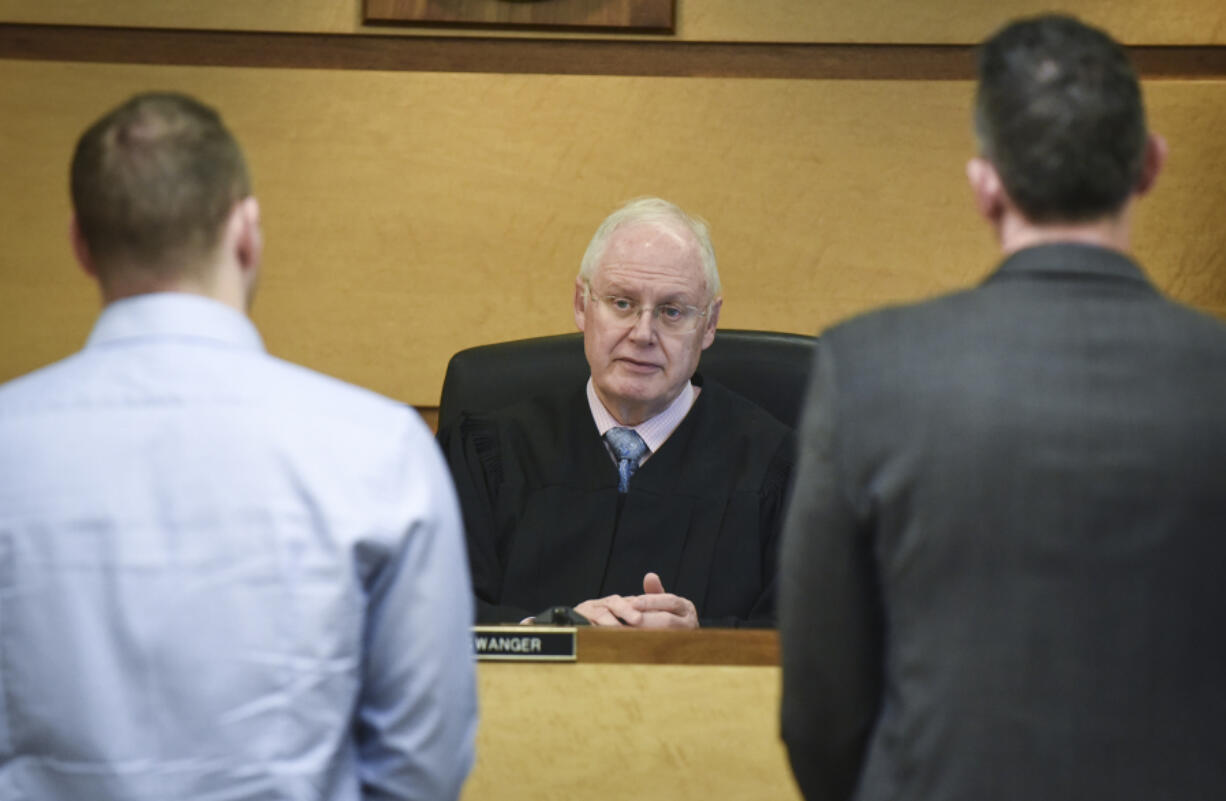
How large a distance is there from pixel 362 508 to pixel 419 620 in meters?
0.10

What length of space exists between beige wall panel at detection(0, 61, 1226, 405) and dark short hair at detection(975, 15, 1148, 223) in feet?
6.56

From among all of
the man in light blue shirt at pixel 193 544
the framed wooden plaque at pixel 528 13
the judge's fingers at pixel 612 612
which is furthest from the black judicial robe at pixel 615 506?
the man in light blue shirt at pixel 193 544

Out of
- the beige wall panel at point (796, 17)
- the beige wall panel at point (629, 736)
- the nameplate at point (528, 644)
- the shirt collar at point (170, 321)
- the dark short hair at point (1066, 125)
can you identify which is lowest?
the beige wall panel at point (629, 736)

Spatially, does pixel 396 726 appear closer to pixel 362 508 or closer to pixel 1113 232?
pixel 362 508

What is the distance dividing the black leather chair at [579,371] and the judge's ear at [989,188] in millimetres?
1506

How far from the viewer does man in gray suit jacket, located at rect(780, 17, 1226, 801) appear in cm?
107

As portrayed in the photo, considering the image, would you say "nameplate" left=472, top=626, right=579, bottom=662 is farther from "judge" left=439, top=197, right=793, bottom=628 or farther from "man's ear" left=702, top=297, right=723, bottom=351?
"man's ear" left=702, top=297, right=723, bottom=351

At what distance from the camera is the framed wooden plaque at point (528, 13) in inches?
122

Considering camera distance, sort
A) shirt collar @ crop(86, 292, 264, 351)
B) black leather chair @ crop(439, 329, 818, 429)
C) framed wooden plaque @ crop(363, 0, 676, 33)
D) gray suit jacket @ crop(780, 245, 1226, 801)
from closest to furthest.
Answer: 1. gray suit jacket @ crop(780, 245, 1226, 801)
2. shirt collar @ crop(86, 292, 264, 351)
3. black leather chair @ crop(439, 329, 818, 429)
4. framed wooden plaque @ crop(363, 0, 676, 33)

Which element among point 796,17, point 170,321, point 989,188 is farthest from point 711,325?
point 170,321

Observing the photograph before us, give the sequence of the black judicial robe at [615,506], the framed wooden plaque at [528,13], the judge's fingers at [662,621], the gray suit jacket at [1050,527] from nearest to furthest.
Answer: the gray suit jacket at [1050,527], the judge's fingers at [662,621], the black judicial robe at [615,506], the framed wooden plaque at [528,13]

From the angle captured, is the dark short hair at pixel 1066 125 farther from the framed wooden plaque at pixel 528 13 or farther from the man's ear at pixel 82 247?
the framed wooden plaque at pixel 528 13

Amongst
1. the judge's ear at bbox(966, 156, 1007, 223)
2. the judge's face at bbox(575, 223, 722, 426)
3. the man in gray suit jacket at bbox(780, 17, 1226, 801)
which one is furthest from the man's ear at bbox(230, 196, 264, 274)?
the judge's face at bbox(575, 223, 722, 426)

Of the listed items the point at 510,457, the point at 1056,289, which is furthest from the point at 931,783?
the point at 510,457
